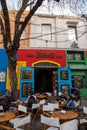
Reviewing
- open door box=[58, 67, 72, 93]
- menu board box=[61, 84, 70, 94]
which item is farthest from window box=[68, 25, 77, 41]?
menu board box=[61, 84, 70, 94]

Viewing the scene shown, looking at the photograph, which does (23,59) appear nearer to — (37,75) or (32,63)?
(32,63)

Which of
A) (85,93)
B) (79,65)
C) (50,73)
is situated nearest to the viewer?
(85,93)

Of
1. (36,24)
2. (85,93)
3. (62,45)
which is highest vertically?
(36,24)

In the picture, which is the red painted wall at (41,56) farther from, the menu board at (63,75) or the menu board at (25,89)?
the menu board at (25,89)

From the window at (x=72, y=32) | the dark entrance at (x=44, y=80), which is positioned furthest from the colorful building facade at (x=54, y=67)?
the window at (x=72, y=32)

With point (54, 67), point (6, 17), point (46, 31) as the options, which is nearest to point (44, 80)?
point (54, 67)

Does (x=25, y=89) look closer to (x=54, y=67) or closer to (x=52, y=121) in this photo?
(x=54, y=67)

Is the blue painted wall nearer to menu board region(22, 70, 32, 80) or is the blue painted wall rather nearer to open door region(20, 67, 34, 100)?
open door region(20, 67, 34, 100)

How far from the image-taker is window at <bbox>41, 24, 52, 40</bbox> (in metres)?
17.7

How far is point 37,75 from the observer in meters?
16.9

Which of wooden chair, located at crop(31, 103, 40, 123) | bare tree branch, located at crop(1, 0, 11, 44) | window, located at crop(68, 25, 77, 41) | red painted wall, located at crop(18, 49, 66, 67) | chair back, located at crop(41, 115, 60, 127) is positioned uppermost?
window, located at crop(68, 25, 77, 41)

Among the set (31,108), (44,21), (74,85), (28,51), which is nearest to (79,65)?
(74,85)

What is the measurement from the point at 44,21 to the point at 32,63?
15.6 ft

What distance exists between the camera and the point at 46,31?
1798cm
